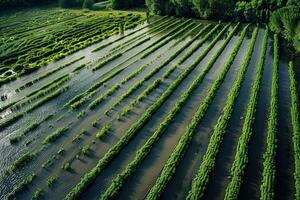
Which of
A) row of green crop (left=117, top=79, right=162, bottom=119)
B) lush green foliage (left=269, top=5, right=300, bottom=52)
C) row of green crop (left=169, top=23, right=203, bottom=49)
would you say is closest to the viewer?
row of green crop (left=117, top=79, right=162, bottom=119)

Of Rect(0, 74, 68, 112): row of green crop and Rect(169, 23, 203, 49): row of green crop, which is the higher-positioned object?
Rect(169, 23, 203, 49): row of green crop

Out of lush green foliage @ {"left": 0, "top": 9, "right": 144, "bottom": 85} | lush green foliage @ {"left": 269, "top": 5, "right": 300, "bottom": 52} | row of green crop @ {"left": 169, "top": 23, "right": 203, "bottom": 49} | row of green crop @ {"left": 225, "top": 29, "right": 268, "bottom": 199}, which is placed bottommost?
lush green foliage @ {"left": 0, "top": 9, "right": 144, "bottom": 85}

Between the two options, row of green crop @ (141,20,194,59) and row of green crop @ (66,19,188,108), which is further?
row of green crop @ (141,20,194,59)

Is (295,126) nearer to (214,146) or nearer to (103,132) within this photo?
(214,146)

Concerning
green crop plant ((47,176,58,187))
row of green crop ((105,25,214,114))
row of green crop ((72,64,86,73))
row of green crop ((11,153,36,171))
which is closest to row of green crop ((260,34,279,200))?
row of green crop ((105,25,214,114))

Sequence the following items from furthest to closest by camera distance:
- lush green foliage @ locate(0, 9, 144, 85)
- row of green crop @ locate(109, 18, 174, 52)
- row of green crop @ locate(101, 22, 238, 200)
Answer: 1. row of green crop @ locate(109, 18, 174, 52)
2. lush green foliage @ locate(0, 9, 144, 85)
3. row of green crop @ locate(101, 22, 238, 200)

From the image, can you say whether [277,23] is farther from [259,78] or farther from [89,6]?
[89,6]

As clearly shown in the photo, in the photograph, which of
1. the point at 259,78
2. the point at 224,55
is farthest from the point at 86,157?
the point at 224,55

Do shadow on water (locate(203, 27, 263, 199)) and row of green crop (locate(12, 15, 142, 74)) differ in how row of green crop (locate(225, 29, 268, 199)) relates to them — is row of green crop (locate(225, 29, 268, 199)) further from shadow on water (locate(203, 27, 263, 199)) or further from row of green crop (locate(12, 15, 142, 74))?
row of green crop (locate(12, 15, 142, 74))

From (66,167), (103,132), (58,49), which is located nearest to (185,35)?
(58,49)
